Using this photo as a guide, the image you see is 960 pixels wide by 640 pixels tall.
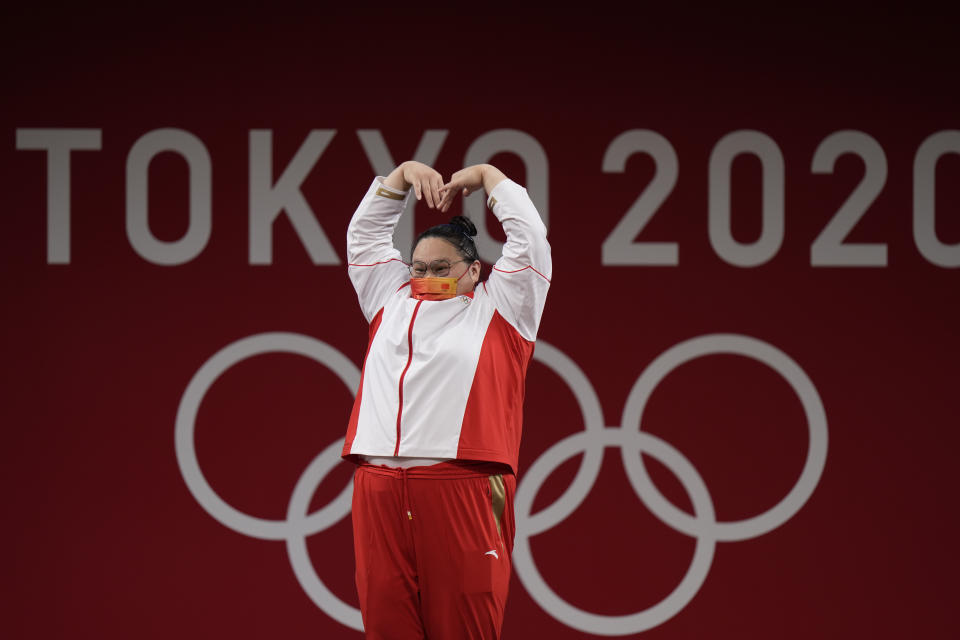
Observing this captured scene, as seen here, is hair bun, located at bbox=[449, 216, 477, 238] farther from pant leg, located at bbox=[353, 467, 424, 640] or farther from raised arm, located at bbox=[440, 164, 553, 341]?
pant leg, located at bbox=[353, 467, 424, 640]

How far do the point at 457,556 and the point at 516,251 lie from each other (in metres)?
0.71

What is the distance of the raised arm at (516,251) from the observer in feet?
7.75

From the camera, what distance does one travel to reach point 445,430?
7.52ft

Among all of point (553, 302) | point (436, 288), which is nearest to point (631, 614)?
point (553, 302)

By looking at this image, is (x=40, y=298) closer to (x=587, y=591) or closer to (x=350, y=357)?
(x=350, y=357)

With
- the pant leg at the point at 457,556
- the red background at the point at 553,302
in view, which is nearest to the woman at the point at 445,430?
the pant leg at the point at 457,556

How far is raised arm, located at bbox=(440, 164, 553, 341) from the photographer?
7.75ft

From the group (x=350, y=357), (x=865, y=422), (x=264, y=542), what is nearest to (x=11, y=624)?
(x=264, y=542)

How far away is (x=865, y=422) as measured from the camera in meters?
3.49

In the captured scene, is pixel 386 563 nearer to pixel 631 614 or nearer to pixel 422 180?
pixel 422 180

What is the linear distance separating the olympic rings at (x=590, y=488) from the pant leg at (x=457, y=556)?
3.93 feet

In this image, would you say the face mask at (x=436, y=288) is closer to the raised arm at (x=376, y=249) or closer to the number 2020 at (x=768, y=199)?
the raised arm at (x=376, y=249)

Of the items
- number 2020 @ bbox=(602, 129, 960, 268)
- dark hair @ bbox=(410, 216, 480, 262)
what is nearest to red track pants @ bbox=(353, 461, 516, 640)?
dark hair @ bbox=(410, 216, 480, 262)

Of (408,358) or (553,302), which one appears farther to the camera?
(553,302)
